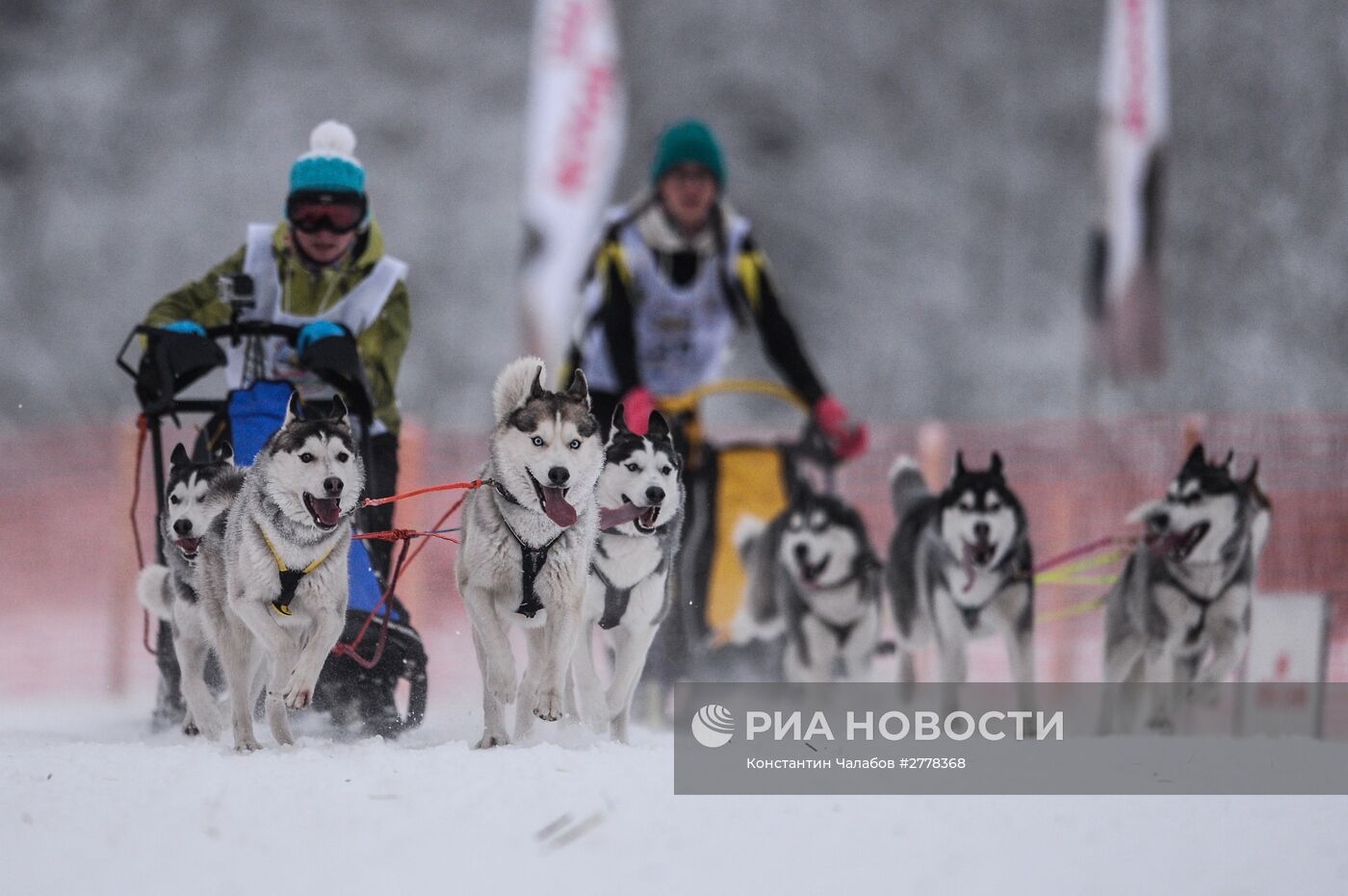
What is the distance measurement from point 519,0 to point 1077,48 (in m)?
4.83

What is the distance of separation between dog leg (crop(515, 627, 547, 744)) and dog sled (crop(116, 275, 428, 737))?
0.29 m

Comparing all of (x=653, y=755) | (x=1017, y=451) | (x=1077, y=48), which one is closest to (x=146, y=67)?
(x=1077, y=48)

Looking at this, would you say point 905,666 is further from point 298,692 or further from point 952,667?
point 298,692

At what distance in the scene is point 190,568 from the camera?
244 cm

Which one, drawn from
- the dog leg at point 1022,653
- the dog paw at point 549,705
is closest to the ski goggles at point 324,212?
the dog paw at point 549,705

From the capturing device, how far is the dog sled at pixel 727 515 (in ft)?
13.1

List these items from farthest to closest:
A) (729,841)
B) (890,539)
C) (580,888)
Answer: (890,539), (729,841), (580,888)

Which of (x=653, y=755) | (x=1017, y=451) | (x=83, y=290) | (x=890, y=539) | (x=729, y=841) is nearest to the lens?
(x=729, y=841)

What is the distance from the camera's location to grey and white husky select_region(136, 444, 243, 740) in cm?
240

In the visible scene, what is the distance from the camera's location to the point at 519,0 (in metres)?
12.7

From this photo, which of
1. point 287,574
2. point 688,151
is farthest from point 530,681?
point 688,151

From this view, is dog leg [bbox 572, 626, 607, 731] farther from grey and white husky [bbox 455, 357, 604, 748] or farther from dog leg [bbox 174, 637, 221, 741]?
dog leg [bbox 174, 637, 221, 741]

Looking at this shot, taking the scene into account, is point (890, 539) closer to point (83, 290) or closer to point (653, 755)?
point (653, 755)

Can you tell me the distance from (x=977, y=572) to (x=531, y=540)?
1.53 meters
